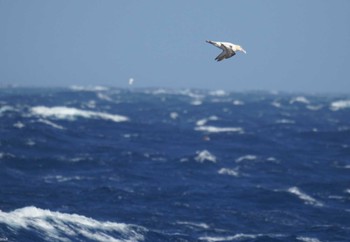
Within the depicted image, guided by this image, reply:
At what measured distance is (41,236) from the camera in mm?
32156

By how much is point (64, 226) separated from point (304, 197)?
21.6 metres

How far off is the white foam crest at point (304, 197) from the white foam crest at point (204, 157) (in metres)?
13.5

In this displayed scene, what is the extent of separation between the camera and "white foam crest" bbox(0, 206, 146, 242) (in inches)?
1309

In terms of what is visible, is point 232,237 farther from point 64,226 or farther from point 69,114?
point 69,114

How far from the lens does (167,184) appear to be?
165ft

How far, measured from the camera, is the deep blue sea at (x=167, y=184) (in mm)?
36969

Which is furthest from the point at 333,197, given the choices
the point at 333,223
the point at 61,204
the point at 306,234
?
the point at 61,204

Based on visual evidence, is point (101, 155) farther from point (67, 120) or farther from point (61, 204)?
point (67, 120)

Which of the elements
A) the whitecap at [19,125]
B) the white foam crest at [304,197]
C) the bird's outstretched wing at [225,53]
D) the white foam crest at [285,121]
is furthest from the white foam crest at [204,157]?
the white foam crest at [285,121]

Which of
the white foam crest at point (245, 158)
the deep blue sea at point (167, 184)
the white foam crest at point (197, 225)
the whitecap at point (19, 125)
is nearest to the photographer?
the deep blue sea at point (167, 184)

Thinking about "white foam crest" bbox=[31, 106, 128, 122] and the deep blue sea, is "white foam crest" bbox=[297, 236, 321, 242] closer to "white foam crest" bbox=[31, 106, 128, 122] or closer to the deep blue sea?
the deep blue sea

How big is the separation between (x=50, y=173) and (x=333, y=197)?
23.8 m

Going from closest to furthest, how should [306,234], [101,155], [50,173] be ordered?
[306,234] < [50,173] < [101,155]

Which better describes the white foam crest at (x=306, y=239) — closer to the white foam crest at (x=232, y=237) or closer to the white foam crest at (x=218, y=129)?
the white foam crest at (x=232, y=237)
